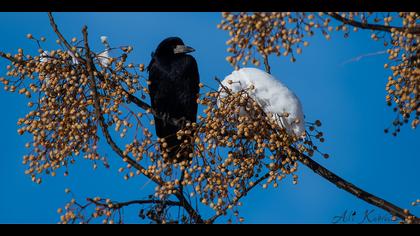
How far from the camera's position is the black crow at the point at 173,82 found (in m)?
4.79

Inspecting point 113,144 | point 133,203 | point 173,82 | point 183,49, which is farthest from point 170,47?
point 133,203

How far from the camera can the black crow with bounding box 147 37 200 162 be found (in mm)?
4789

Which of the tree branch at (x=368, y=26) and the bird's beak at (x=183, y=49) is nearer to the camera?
the tree branch at (x=368, y=26)

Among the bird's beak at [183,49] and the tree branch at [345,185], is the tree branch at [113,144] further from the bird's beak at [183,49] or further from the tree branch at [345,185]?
the bird's beak at [183,49]

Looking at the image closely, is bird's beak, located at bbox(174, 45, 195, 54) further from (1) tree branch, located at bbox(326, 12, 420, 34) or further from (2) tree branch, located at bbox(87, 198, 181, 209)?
(1) tree branch, located at bbox(326, 12, 420, 34)

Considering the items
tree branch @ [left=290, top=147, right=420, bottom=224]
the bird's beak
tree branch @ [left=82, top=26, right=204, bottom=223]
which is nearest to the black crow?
the bird's beak

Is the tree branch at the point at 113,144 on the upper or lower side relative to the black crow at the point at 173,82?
lower

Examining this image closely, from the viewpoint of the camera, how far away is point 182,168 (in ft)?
10.9

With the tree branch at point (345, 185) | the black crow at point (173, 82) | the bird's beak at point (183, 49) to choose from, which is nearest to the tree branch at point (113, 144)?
the tree branch at point (345, 185)

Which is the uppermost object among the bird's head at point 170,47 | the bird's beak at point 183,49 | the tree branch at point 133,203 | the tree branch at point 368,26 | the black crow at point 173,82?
the bird's head at point 170,47

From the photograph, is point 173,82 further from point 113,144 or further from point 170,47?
point 113,144
